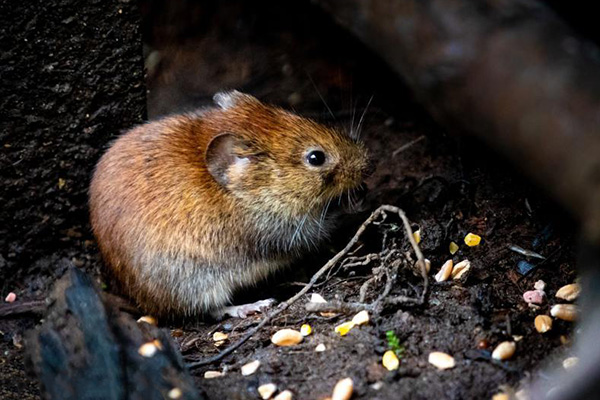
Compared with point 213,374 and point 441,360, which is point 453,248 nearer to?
point 441,360

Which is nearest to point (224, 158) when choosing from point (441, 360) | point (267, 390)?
point (267, 390)

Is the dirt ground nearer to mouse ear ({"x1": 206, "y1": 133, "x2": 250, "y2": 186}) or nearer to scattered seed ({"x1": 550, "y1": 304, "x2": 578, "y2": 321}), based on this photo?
scattered seed ({"x1": 550, "y1": 304, "x2": 578, "y2": 321})

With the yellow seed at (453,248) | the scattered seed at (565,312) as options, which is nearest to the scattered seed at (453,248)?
the yellow seed at (453,248)

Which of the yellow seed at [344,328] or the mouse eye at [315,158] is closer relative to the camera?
the yellow seed at [344,328]

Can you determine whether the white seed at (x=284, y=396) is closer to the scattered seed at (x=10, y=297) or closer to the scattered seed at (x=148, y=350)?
the scattered seed at (x=148, y=350)

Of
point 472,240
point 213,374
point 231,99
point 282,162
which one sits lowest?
point 213,374

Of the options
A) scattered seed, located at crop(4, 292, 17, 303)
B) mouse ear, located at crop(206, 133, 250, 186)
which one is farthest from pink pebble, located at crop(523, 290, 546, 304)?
scattered seed, located at crop(4, 292, 17, 303)
